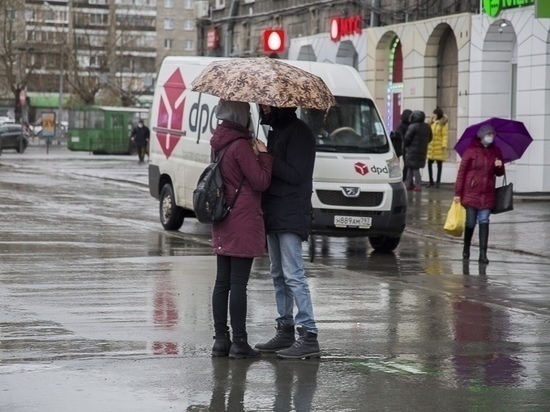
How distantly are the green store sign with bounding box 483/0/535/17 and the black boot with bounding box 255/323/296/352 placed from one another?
67.3 ft

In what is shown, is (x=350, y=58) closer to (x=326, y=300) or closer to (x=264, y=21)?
(x=264, y=21)

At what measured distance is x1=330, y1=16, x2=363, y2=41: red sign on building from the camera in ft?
123

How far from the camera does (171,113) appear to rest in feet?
66.7

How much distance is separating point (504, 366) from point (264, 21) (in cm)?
3526

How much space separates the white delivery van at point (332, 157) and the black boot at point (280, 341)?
722 cm

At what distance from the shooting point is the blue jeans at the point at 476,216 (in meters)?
16.6

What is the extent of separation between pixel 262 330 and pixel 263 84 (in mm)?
2275

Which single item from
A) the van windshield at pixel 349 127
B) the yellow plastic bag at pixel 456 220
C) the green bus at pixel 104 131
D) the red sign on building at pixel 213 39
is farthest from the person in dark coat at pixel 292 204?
the green bus at pixel 104 131

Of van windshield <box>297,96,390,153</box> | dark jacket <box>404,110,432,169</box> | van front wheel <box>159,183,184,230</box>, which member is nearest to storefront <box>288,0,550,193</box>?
dark jacket <box>404,110,432,169</box>

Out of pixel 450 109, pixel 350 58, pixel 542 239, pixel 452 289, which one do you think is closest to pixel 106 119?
pixel 350 58

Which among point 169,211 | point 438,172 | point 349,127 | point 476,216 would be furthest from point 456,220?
point 438,172

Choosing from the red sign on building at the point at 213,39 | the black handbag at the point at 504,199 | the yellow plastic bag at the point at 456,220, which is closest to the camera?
the black handbag at the point at 504,199

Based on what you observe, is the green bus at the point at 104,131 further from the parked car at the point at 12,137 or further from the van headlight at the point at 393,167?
the van headlight at the point at 393,167

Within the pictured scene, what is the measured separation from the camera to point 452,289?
1362 centimetres
